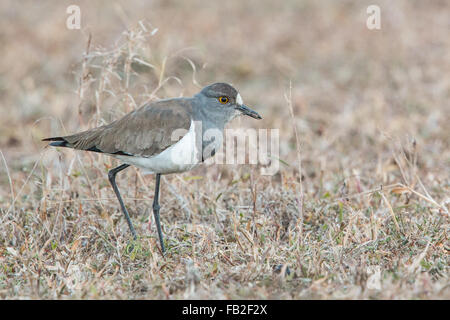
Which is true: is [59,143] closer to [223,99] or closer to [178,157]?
[178,157]

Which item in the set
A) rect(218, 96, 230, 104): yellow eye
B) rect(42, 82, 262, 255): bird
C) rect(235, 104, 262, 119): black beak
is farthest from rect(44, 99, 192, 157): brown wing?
rect(235, 104, 262, 119): black beak

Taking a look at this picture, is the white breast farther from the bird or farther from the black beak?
the black beak

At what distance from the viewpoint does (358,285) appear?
3457 mm

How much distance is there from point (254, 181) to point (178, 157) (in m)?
1.25

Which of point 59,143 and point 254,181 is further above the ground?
point 59,143

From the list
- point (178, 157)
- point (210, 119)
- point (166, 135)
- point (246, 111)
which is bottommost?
point (178, 157)

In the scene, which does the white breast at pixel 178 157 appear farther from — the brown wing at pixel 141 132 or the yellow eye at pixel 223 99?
the yellow eye at pixel 223 99

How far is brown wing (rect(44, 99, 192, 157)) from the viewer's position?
13.9ft

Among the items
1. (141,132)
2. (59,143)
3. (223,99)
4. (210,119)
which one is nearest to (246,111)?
(223,99)

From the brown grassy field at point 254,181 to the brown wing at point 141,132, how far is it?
319 mm

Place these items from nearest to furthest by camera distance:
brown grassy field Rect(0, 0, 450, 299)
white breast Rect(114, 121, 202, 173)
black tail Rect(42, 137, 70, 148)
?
brown grassy field Rect(0, 0, 450, 299)
white breast Rect(114, 121, 202, 173)
black tail Rect(42, 137, 70, 148)

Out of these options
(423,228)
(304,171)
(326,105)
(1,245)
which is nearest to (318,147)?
(304,171)

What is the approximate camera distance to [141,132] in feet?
14.1

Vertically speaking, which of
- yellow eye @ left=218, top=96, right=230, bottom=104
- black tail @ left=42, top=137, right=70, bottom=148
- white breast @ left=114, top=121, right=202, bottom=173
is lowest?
white breast @ left=114, top=121, right=202, bottom=173
